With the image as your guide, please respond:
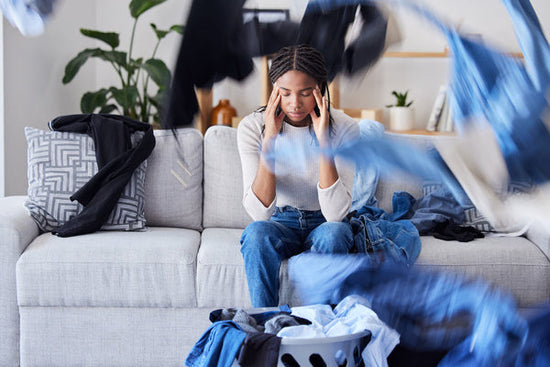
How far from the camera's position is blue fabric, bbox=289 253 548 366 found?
32 cm

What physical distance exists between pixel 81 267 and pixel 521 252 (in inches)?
50.0

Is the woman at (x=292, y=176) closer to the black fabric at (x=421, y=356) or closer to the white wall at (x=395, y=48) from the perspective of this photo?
the white wall at (x=395, y=48)

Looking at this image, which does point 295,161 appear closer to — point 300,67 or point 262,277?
point 300,67

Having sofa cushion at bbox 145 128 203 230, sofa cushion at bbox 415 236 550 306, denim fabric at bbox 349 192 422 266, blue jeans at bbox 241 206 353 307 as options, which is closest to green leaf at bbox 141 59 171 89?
denim fabric at bbox 349 192 422 266

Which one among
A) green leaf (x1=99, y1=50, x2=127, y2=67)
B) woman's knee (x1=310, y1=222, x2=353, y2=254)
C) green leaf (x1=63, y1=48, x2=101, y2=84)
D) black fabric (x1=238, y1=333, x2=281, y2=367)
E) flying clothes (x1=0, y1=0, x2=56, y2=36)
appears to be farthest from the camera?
woman's knee (x1=310, y1=222, x2=353, y2=254)

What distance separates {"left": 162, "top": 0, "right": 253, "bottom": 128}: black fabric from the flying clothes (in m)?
0.06

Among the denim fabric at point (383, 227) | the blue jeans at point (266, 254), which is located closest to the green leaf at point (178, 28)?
the denim fabric at point (383, 227)

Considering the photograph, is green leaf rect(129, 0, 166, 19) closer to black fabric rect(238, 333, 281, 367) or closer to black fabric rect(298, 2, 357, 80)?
black fabric rect(298, 2, 357, 80)

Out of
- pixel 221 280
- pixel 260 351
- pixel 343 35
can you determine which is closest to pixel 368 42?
pixel 343 35

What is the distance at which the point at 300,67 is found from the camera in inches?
11.6

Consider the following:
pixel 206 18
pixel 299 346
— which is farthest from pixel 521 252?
pixel 206 18

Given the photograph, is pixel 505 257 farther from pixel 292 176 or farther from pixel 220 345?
pixel 292 176

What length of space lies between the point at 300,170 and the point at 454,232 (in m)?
1.58

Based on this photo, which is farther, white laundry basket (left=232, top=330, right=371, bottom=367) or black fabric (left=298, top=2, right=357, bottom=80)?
white laundry basket (left=232, top=330, right=371, bottom=367)
